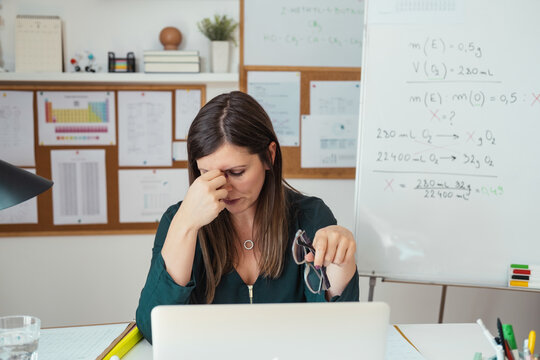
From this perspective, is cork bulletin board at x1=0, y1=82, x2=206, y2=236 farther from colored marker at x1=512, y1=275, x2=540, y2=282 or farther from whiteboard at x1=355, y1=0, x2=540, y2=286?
colored marker at x1=512, y1=275, x2=540, y2=282

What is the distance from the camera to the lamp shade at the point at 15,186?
0.91 meters

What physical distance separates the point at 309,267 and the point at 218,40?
1379 mm

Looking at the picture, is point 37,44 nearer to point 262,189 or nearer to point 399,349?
point 262,189

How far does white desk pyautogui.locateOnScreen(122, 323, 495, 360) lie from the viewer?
3.57 ft

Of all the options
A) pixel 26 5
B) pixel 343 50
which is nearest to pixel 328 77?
pixel 343 50

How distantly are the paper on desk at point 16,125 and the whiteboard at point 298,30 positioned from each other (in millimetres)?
1039

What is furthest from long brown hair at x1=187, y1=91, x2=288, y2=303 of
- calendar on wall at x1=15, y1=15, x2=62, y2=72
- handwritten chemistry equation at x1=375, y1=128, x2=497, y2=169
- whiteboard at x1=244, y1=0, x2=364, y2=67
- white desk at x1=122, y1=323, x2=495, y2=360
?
calendar on wall at x1=15, y1=15, x2=62, y2=72

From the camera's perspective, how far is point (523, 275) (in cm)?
160

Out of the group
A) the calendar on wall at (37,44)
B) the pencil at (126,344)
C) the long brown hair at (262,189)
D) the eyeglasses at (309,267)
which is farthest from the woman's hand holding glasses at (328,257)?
the calendar on wall at (37,44)

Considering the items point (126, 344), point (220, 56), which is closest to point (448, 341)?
point (126, 344)

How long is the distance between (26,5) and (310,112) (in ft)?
4.57

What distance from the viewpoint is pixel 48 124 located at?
7.26 ft

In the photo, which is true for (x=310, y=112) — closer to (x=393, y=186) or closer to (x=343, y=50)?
(x=343, y=50)

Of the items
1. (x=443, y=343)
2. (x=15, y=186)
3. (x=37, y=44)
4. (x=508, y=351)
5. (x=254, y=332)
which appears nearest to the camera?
(x=254, y=332)
